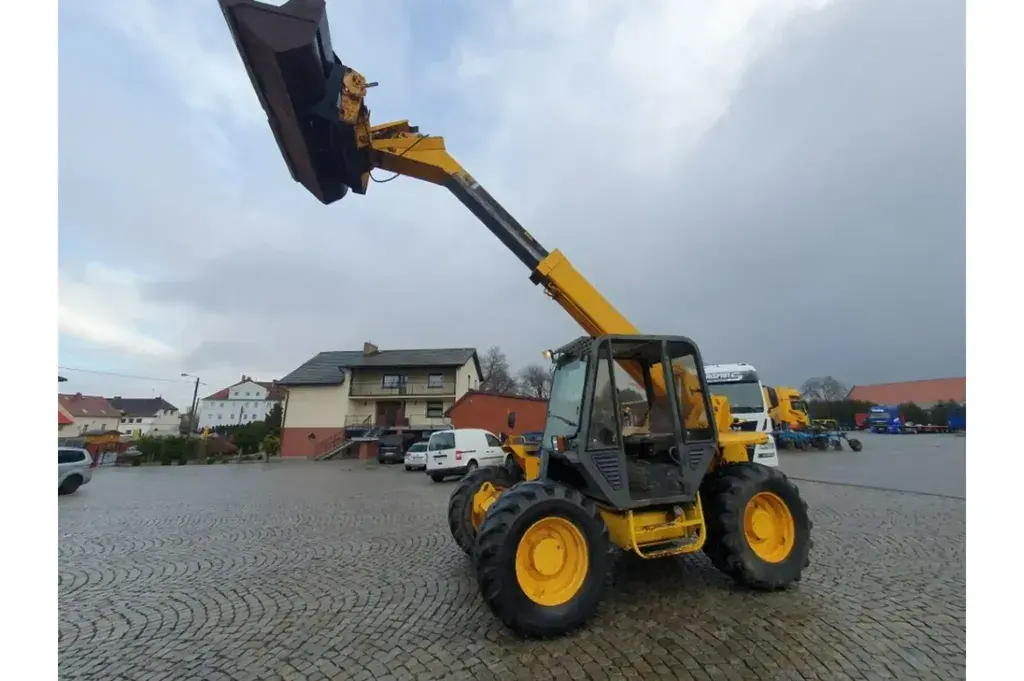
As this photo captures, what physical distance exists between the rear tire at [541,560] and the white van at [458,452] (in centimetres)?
1258

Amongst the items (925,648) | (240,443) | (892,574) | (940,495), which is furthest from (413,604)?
(240,443)

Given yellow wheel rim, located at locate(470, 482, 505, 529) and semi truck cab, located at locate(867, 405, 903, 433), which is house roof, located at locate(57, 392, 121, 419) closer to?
yellow wheel rim, located at locate(470, 482, 505, 529)

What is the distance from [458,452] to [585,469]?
1321 centimetres

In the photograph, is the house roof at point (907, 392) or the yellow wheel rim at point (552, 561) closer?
the yellow wheel rim at point (552, 561)

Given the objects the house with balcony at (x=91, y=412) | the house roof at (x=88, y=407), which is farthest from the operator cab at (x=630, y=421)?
the house roof at (x=88, y=407)

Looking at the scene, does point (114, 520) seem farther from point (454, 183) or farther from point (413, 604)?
point (454, 183)

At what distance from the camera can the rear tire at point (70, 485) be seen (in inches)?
538

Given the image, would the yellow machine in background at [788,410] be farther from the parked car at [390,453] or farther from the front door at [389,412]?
the front door at [389,412]

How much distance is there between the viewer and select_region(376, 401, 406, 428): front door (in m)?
35.3

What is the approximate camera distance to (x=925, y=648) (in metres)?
3.18

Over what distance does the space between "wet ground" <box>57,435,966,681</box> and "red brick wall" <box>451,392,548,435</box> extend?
2086cm

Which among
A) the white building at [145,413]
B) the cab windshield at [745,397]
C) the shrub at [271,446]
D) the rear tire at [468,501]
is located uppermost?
the cab windshield at [745,397]

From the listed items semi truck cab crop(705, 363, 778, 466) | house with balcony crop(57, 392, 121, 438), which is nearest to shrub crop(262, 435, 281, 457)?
semi truck cab crop(705, 363, 778, 466)

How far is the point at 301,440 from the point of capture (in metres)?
33.2
